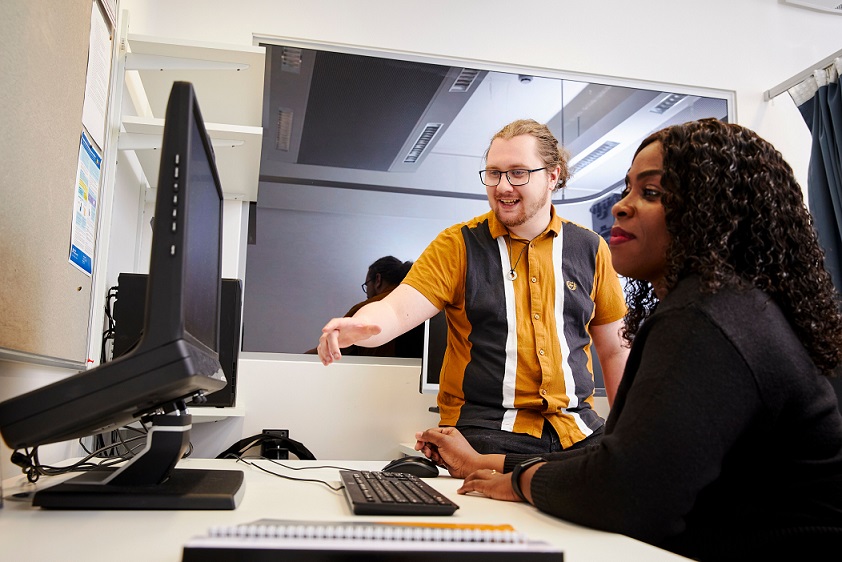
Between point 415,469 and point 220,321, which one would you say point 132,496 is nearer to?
point 415,469

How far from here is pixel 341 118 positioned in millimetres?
2904

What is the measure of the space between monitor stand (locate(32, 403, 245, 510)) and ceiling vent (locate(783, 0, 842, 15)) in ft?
11.3

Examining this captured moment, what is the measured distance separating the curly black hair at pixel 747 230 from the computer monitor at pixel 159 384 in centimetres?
64

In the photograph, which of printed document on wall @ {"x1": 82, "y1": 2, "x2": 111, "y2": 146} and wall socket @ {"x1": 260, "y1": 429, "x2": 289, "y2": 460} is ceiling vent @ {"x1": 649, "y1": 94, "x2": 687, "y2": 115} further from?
printed document on wall @ {"x1": 82, "y1": 2, "x2": 111, "y2": 146}

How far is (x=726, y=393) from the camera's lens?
32.2 inches

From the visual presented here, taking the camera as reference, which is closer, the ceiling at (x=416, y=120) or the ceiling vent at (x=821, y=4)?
the ceiling at (x=416, y=120)

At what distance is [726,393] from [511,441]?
910 millimetres

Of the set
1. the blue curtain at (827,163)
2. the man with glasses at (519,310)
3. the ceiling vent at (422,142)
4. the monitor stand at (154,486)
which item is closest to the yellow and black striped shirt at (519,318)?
the man with glasses at (519,310)

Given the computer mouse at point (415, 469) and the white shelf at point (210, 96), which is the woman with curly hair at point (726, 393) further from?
the white shelf at point (210, 96)

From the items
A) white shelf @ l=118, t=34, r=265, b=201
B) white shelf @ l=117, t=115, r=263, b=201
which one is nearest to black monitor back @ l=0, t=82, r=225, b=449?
white shelf @ l=117, t=115, r=263, b=201

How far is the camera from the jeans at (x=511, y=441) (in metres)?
1.66

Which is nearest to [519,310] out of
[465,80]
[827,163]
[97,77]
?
[97,77]

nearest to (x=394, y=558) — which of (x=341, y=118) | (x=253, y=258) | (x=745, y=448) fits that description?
(x=745, y=448)

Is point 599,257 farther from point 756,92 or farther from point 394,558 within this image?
point 756,92
